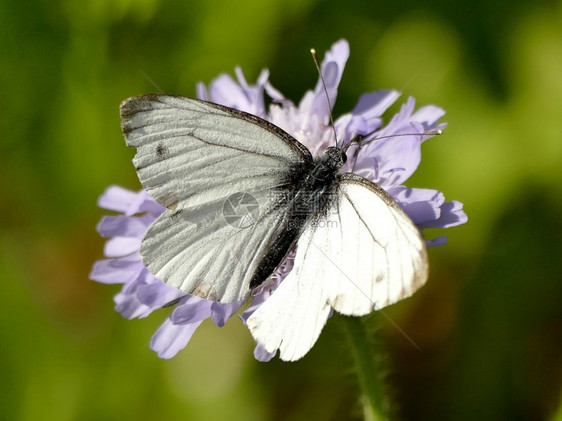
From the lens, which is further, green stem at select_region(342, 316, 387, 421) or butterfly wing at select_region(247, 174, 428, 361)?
green stem at select_region(342, 316, 387, 421)

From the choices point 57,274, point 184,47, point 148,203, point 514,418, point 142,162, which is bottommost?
point 514,418

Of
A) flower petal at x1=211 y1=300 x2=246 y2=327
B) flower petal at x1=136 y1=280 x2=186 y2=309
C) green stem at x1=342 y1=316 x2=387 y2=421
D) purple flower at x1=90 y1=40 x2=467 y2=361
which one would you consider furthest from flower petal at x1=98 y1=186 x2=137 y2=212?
green stem at x1=342 y1=316 x2=387 y2=421

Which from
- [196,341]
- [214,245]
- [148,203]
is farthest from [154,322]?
[214,245]

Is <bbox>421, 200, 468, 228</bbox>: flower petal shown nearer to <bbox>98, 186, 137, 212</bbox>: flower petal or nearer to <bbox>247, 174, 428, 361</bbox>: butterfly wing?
<bbox>247, 174, 428, 361</bbox>: butterfly wing

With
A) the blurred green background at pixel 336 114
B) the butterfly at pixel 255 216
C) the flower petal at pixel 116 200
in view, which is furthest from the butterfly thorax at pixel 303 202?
the blurred green background at pixel 336 114

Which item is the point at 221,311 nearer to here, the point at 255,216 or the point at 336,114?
the point at 255,216

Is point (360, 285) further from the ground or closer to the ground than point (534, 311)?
further from the ground

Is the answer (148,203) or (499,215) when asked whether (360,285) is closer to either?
(148,203)
